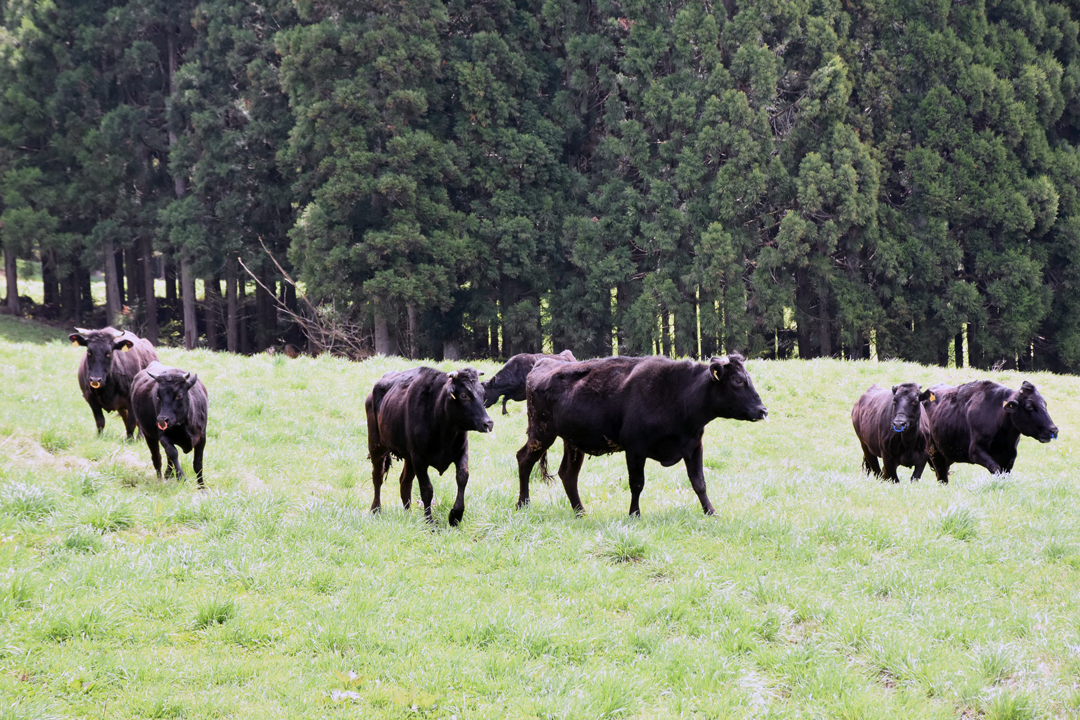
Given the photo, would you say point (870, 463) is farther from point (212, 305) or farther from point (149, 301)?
point (149, 301)

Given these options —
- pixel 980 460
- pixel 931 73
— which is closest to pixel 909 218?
pixel 931 73

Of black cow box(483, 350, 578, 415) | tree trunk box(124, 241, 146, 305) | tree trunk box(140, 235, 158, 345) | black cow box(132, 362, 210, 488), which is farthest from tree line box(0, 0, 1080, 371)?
black cow box(132, 362, 210, 488)

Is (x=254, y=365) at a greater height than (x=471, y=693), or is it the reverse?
(x=254, y=365)

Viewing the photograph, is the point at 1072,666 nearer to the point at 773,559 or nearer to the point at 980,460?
the point at 773,559

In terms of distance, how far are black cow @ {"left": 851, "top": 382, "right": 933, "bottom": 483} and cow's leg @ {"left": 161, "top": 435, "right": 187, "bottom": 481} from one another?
8121 mm

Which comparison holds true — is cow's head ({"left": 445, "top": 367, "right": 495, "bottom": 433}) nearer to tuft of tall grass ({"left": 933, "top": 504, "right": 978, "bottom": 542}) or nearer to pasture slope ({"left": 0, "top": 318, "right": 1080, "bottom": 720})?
pasture slope ({"left": 0, "top": 318, "right": 1080, "bottom": 720})

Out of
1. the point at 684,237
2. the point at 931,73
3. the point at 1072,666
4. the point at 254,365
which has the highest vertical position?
the point at 931,73

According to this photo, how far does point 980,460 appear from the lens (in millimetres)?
11539

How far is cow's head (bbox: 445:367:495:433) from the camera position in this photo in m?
7.74

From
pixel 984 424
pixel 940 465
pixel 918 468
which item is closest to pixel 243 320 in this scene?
pixel 940 465

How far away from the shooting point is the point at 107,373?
11.7 m

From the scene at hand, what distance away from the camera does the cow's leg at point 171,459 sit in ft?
30.5

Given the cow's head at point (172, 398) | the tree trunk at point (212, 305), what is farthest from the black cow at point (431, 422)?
the tree trunk at point (212, 305)

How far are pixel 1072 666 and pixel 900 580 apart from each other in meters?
1.46
